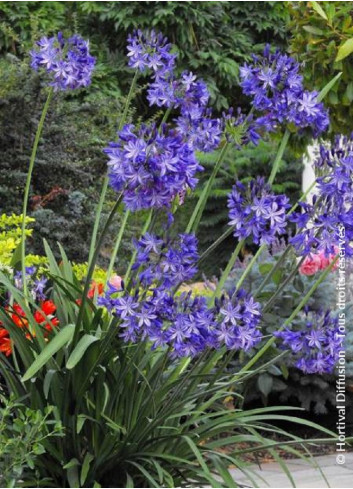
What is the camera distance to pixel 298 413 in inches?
231

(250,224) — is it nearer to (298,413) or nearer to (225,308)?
(225,308)

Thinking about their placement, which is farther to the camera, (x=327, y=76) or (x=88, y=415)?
(x=327, y=76)

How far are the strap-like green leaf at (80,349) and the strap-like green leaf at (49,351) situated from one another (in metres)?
0.04

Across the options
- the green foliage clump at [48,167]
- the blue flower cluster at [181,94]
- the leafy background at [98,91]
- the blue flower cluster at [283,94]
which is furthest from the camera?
the leafy background at [98,91]

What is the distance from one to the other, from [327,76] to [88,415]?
3157 mm

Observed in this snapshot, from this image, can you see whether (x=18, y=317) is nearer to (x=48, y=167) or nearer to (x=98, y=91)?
(x=48, y=167)

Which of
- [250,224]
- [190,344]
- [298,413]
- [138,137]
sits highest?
[138,137]

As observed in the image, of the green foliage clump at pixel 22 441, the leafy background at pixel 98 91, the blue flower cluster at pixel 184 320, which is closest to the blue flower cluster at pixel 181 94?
the blue flower cluster at pixel 184 320

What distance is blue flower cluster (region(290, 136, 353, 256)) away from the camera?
269 centimetres

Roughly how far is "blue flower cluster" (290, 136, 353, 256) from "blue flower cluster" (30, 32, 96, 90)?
89 cm

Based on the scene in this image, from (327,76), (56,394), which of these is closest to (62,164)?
(327,76)

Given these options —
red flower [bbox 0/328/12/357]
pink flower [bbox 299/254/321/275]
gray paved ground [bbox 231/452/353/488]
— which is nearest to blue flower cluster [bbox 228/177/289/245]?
red flower [bbox 0/328/12/357]

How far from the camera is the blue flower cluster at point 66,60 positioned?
3.04m

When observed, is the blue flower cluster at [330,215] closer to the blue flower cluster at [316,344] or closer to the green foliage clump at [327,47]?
the blue flower cluster at [316,344]
